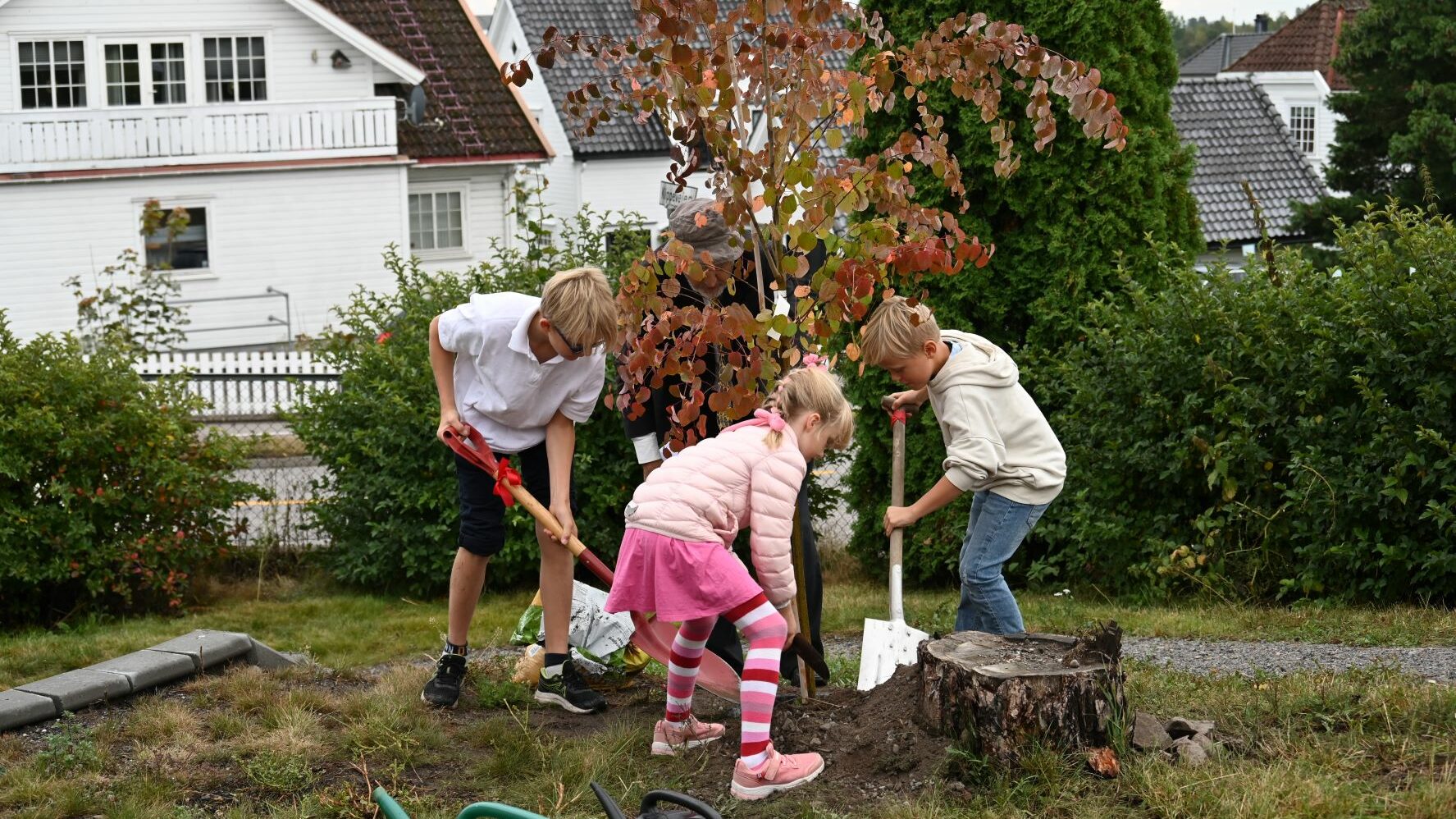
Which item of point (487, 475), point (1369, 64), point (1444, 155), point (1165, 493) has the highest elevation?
point (1369, 64)

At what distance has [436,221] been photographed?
27.0m

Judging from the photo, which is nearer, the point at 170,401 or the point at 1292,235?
the point at 170,401

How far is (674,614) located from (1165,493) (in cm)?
388

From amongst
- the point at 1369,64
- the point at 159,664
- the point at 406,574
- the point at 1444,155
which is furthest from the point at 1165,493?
the point at 1369,64

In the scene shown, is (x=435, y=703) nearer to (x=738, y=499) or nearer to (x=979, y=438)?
(x=738, y=499)

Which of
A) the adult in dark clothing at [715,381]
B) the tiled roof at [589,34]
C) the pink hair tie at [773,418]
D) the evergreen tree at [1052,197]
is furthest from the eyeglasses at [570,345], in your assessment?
the tiled roof at [589,34]

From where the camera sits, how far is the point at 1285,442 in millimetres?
6887

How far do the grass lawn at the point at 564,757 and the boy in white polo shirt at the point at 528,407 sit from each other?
0.63ft

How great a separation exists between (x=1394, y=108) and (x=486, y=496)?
66.0ft

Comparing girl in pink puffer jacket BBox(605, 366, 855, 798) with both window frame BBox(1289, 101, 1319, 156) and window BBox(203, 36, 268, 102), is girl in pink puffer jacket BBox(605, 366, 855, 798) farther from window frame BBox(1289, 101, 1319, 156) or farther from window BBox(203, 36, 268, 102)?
window frame BBox(1289, 101, 1319, 156)

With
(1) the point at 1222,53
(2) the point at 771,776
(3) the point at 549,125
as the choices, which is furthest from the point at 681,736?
(1) the point at 1222,53

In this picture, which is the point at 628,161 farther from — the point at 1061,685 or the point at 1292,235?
the point at 1061,685

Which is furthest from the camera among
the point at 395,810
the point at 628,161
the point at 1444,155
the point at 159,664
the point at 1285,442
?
the point at 628,161

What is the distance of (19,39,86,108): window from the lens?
78.0ft
